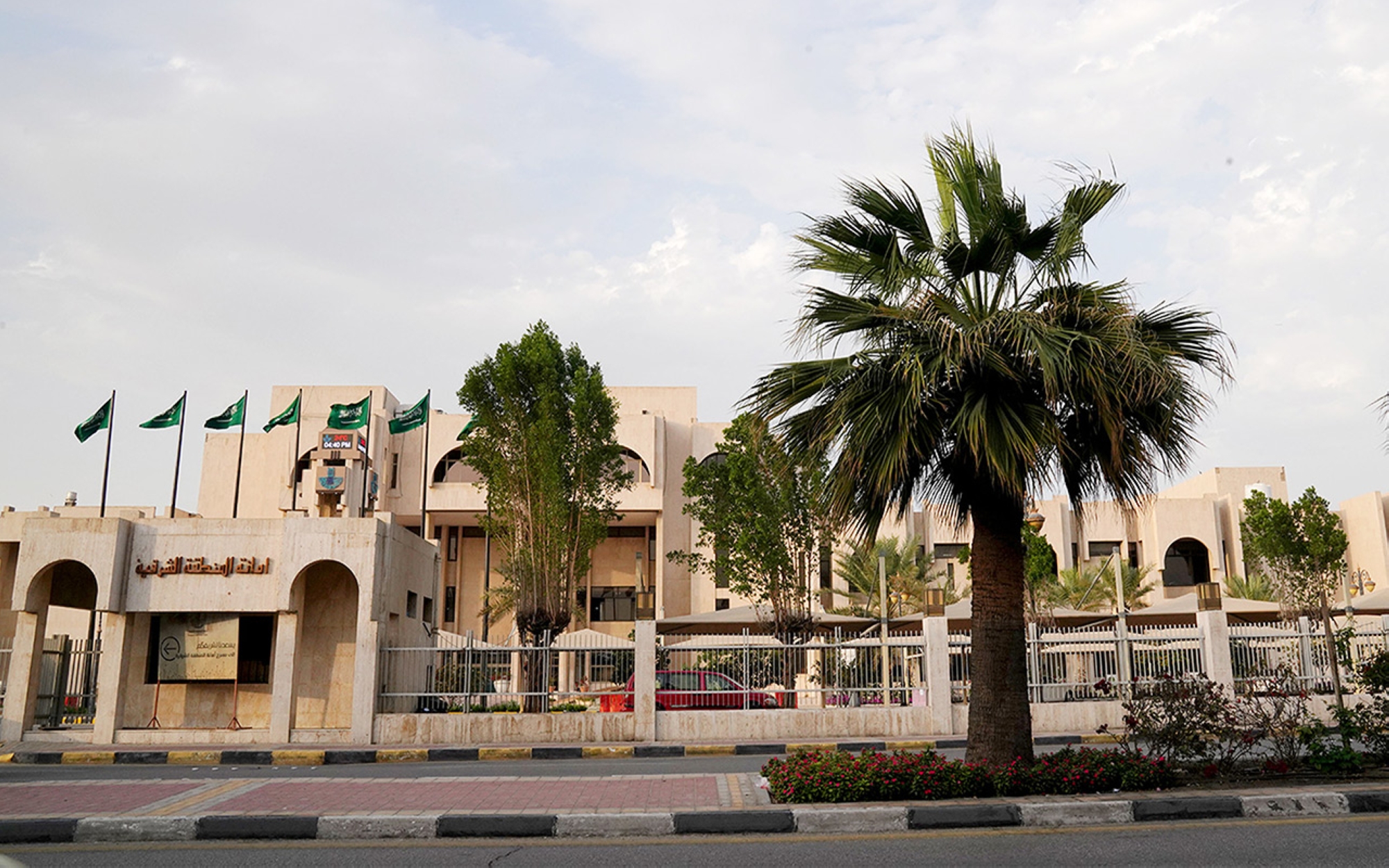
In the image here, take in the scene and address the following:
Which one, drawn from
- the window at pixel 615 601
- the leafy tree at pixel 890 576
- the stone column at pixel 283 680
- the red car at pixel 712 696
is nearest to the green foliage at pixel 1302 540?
the leafy tree at pixel 890 576

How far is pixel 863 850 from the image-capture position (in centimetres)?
754

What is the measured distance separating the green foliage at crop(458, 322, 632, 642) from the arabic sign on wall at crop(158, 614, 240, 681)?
7542mm

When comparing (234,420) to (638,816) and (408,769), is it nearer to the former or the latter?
(408,769)

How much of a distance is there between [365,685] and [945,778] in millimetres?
12620

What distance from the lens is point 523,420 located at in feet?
89.2

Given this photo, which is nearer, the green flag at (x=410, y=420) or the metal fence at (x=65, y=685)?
the metal fence at (x=65, y=685)

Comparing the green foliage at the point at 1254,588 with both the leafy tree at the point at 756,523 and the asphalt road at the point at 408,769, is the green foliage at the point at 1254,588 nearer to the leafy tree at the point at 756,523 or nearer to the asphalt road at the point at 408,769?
the leafy tree at the point at 756,523

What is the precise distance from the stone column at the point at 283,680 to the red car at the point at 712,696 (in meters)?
5.98

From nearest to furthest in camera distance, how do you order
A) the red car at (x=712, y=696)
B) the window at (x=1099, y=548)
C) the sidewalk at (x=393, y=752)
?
the sidewalk at (x=393, y=752), the red car at (x=712, y=696), the window at (x=1099, y=548)

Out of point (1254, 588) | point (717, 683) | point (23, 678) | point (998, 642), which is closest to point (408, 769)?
point (717, 683)

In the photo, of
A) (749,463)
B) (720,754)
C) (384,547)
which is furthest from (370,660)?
(749,463)

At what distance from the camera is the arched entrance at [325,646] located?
20.3 metres

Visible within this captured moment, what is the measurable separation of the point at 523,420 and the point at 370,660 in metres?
9.29

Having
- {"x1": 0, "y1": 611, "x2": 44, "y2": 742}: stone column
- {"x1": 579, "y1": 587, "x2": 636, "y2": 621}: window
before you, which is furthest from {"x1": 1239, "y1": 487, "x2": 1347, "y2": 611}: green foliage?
{"x1": 0, "y1": 611, "x2": 44, "y2": 742}: stone column
